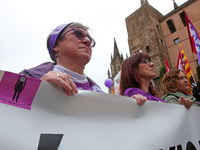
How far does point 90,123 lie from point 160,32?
22.5 m

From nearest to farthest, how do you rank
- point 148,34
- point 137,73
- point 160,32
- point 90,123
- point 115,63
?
point 90,123
point 137,73
point 148,34
point 160,32
point 115,63

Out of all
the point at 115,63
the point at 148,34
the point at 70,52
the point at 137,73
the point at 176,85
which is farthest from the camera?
the point at 115,63

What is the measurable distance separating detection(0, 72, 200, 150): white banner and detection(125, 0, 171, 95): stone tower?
18124 millimetres

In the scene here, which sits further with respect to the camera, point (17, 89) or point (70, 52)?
point (70, 52)

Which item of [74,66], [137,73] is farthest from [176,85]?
[74,66]

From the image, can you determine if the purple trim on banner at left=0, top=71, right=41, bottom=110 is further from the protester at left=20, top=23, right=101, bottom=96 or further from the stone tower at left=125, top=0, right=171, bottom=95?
the stone tower at left=125, top=0, right=171, bottom=95

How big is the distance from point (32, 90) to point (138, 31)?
22659 millimetres

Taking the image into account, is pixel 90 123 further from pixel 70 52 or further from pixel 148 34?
pixel 148 34

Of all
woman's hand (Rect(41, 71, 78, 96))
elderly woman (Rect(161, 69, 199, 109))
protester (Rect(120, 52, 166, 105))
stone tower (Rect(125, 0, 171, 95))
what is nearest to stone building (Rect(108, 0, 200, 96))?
stone tower (Rect(125, 0, 171, 95))

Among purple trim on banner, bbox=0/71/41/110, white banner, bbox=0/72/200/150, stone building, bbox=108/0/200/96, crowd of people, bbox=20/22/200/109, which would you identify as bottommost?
white banner, bbox=0/72/200/150

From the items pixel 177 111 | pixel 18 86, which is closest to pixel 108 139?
pixel 18 86

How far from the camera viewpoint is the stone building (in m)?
→ 17.9

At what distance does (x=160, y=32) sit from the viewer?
2047cm

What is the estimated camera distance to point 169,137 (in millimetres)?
1122
